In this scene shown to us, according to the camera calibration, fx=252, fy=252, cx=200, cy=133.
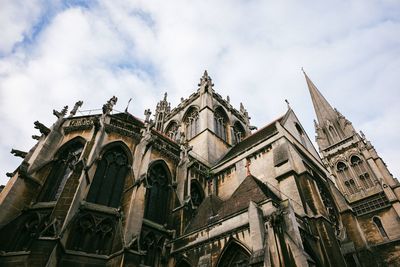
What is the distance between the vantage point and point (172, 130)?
83.2ft

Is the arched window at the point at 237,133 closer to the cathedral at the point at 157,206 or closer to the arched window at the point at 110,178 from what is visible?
the cathedral at the point at 157,206

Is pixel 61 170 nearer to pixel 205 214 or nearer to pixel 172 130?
pixel 205 214

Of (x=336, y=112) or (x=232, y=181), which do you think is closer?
(x=232, y=181)

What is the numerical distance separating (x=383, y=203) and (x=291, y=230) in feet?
75.7

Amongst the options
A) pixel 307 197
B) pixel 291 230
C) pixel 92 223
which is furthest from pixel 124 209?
pixel 307 197

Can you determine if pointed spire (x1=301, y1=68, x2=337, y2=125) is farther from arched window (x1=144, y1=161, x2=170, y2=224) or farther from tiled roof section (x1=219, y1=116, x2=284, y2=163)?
arched window (x1=144, y1=161, x2=170, y2=224)

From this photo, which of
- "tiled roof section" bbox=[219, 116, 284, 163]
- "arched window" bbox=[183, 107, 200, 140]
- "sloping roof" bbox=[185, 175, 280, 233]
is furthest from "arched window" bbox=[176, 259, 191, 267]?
"arched window" bbox=[183, 107, 200, 140]

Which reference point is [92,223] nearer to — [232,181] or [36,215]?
[36,215]

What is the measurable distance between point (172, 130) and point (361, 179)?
2316 centimetres

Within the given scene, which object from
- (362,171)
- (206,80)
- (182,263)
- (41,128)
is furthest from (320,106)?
(41,128)

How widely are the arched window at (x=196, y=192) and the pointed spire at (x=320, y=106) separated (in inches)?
1304

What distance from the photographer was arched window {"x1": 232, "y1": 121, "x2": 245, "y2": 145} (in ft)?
78.8

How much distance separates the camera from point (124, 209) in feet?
34.3

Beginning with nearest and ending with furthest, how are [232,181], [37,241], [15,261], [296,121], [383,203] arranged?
[37,241]
[15,261]
[232,181]
[296,121]
[383,203]
